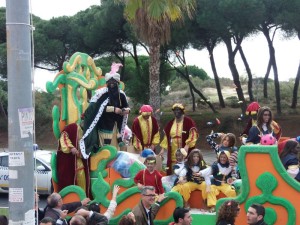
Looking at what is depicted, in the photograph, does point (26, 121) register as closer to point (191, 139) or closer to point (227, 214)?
point (227, 214)

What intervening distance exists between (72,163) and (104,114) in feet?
3.28

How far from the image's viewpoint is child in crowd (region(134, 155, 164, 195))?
8836 millimetres

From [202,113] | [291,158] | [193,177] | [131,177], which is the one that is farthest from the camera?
[202,113]

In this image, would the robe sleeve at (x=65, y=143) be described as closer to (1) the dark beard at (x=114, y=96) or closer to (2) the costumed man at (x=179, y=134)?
(1) the dark beard at (x=114, y=96)

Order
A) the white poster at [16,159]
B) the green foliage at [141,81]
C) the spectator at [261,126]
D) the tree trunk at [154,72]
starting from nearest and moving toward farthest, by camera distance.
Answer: the white poster at [16,159], the spectator at [261,126], the tree trunk at [154,72], the green foliage at [141,81]

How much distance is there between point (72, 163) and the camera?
10203mm

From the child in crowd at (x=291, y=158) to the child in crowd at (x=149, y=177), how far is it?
1.86 metres

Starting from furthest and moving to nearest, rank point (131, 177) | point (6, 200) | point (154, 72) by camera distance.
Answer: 1. point (154, 72)
2. point (6, 200)
3. point (131, 177)

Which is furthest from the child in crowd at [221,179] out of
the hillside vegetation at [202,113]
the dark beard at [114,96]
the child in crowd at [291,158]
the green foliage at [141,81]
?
the green foliage at [141,81]

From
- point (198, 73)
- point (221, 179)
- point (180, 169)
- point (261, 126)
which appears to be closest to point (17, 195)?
point (221, 179)

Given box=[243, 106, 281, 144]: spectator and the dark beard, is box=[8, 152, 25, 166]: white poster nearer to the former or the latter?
box=[243, 106, 281, 144]: spectator

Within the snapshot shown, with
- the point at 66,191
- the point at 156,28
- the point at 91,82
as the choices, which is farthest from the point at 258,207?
the point at 156,28

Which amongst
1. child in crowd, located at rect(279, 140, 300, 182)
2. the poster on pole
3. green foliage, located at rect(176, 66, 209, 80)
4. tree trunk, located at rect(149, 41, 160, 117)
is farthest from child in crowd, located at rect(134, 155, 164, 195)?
green foliage, located at rect(176, 66, 209, 80)

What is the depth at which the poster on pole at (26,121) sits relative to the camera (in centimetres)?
441
